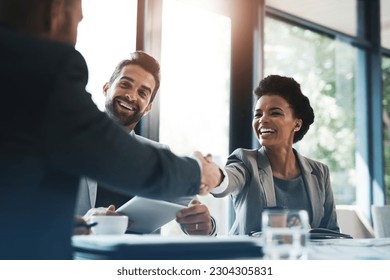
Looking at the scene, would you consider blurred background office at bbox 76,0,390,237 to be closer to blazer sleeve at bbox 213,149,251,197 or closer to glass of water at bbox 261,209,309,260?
blazer sleeve at bbox 213,149,251,197

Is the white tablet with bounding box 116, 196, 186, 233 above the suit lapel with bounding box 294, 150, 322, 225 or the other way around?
the other way around

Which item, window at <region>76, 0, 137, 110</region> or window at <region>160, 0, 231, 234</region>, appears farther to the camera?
window at <region>160, 0, 231, 234</region>

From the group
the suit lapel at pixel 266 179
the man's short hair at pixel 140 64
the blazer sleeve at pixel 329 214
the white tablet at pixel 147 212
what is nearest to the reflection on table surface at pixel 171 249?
the white tablet at pixel 147 212

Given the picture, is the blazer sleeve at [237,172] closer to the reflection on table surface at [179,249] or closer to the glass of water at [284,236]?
the glass of water at [284,236]

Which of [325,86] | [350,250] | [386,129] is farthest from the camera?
[386,129]

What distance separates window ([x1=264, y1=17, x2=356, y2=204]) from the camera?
3.58 meters

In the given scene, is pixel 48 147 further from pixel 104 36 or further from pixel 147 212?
pixel 104 36

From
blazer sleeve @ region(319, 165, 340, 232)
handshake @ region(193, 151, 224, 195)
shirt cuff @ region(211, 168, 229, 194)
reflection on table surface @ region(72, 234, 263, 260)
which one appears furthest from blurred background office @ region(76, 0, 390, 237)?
reflection on table surface @ region(72, 234, 263, 260)

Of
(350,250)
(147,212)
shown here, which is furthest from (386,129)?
(147,212)

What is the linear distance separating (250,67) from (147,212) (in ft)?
6.96

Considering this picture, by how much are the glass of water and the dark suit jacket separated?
286 millimetres

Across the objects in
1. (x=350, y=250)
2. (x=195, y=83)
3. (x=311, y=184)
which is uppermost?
(x=195, y=83)

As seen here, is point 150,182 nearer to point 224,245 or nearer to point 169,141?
point 224,245

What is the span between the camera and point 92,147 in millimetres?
777
